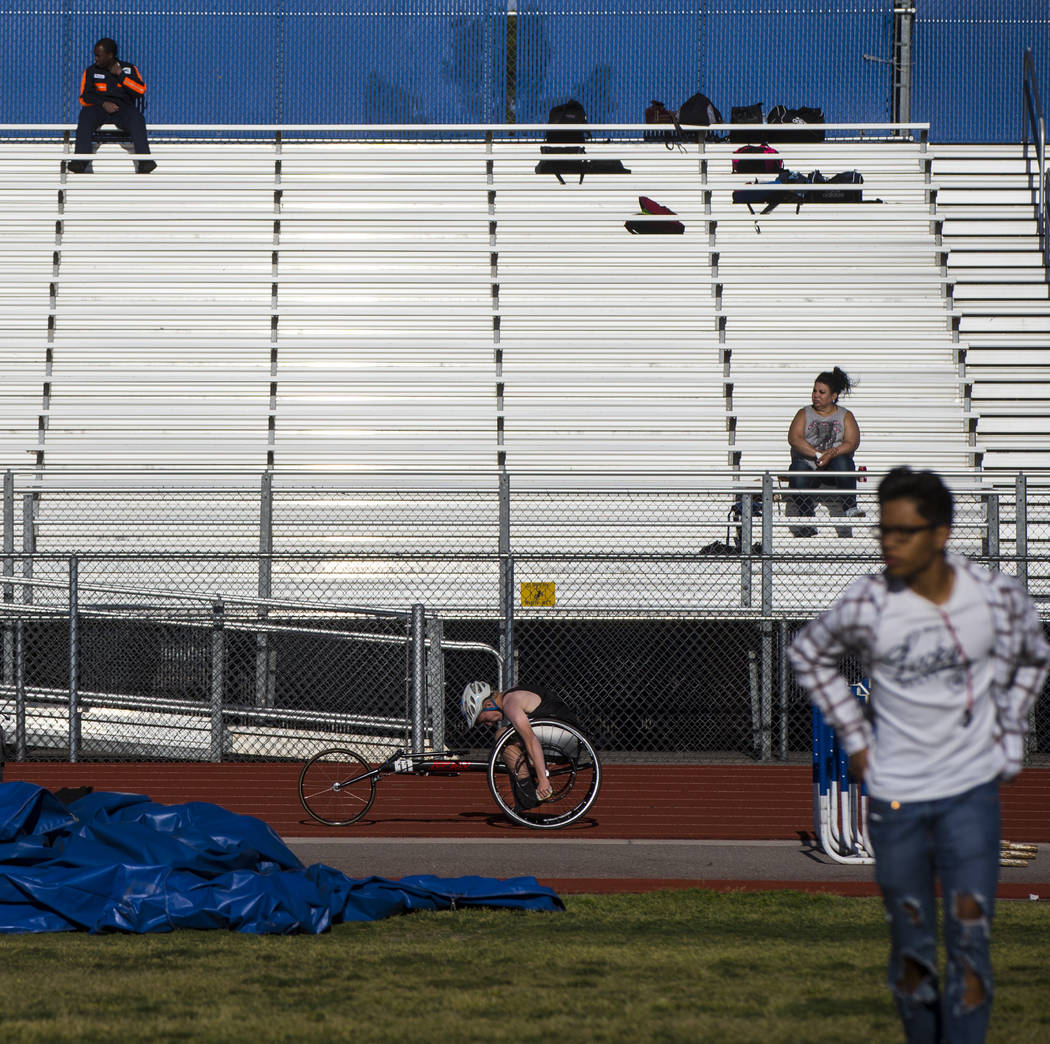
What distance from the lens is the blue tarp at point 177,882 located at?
7.10 metres

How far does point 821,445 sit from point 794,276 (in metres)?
5.39

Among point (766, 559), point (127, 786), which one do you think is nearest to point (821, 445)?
point (766, 559)

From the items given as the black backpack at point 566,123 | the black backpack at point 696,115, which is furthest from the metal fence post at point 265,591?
the black backpack at point 696,115

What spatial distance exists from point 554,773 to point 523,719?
701 mm

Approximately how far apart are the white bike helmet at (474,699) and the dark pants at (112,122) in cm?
1305

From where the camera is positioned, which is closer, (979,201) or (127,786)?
(127,786)

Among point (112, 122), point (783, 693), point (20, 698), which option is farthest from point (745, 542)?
point (112, 122)

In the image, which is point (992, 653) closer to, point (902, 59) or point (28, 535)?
→ point (28, 535)

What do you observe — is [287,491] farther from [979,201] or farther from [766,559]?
[979,201]

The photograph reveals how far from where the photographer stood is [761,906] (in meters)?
7.93

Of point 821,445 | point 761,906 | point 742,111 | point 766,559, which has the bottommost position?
point 761,906

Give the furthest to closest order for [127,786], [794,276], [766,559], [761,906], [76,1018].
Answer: [794,276], [766,559], [127,786], [761,906], [76,1018]

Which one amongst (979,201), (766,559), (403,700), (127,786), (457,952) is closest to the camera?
(457,952)

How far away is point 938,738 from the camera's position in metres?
4.23
